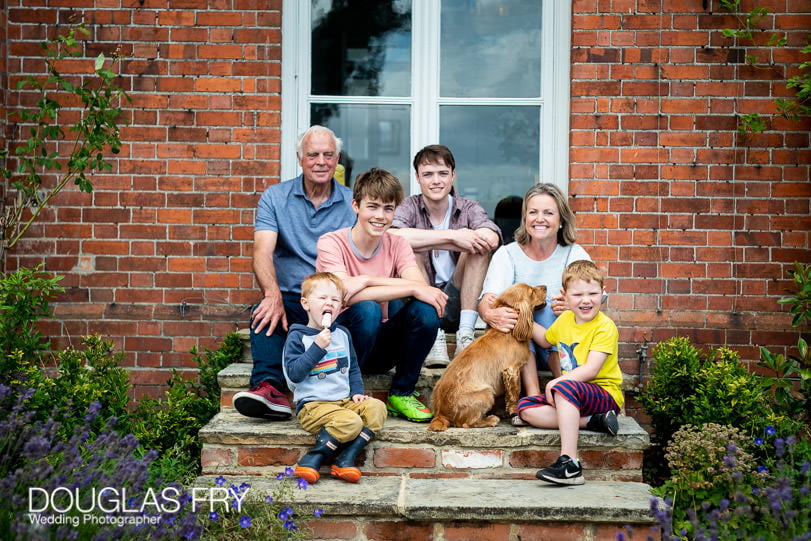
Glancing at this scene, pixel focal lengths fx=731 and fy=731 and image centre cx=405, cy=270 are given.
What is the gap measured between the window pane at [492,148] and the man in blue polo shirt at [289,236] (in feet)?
3.38

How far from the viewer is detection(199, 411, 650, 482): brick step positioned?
337cm

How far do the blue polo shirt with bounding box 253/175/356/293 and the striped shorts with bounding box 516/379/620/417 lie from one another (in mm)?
1408

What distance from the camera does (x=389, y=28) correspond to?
4840mm

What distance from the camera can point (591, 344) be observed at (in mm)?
3369

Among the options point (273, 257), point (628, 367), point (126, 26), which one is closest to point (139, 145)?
point (126, 26)

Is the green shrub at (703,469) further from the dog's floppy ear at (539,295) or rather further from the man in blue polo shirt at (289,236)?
the man in blue polo shirt at (289,236)

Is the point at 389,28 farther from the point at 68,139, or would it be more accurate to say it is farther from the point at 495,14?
the point at 68,139

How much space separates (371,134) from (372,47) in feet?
1.89

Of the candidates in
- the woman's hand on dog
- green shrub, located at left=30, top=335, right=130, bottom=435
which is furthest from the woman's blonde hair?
green shrub, located at left=30, top=335, right=130, bottom=435

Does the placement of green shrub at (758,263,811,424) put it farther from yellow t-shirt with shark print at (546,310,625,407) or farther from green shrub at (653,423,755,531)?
yellow t-shirt with shark print at (546,310,625,407)

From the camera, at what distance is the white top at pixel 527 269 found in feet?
12.4

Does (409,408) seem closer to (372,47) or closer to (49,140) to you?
(372,47)

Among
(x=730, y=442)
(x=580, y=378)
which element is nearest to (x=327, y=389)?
(x=580, y=378)

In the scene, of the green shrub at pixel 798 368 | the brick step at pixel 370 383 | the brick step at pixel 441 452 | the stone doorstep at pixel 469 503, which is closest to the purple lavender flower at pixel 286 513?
the stone doorstep at pixel 469 503
